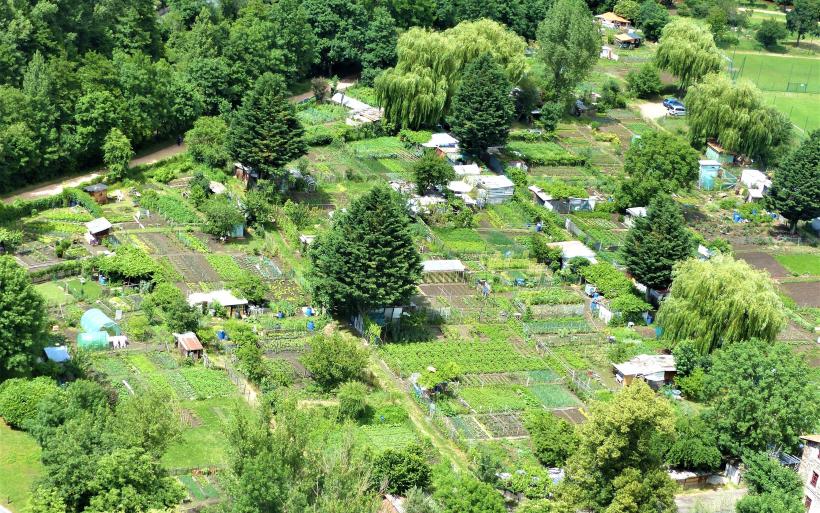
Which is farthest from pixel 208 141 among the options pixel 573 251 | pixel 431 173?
pixel 573 251

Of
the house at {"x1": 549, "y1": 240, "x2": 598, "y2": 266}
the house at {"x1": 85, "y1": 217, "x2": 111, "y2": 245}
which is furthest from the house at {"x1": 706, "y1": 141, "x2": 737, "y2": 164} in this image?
the house at {"x1": 85, "y1": 217, "x2": 111, "y2": 245}

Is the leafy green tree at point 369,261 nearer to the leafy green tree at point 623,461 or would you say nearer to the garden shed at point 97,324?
the garden shed at point 97,324

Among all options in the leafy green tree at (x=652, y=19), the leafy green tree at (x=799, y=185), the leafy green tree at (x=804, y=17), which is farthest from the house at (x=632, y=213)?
A: the leafy green tree at (x=804, y=17)

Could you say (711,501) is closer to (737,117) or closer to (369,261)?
(369,261)

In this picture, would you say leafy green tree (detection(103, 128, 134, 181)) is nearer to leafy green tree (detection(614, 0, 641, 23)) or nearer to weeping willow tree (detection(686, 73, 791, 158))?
weeping willow tree (detection(686, 73, 791, 158))

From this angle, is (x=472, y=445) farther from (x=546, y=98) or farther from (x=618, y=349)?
(x=546, y=98)

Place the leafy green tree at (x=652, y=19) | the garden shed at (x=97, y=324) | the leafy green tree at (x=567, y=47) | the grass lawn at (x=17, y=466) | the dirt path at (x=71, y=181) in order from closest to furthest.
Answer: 1. the grass lawn at (x=17, y=466)
2. the garden shed at (x=97, y=324)
3. the dirt path at (x=71, y=181)
4. the leafy green tree at (x=567, y=47)
5. the leafy green tree at (x=652, y=19)

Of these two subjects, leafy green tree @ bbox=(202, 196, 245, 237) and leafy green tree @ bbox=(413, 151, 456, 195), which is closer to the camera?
leafy green tree @ bbox=(202, 196, 245, 237)
